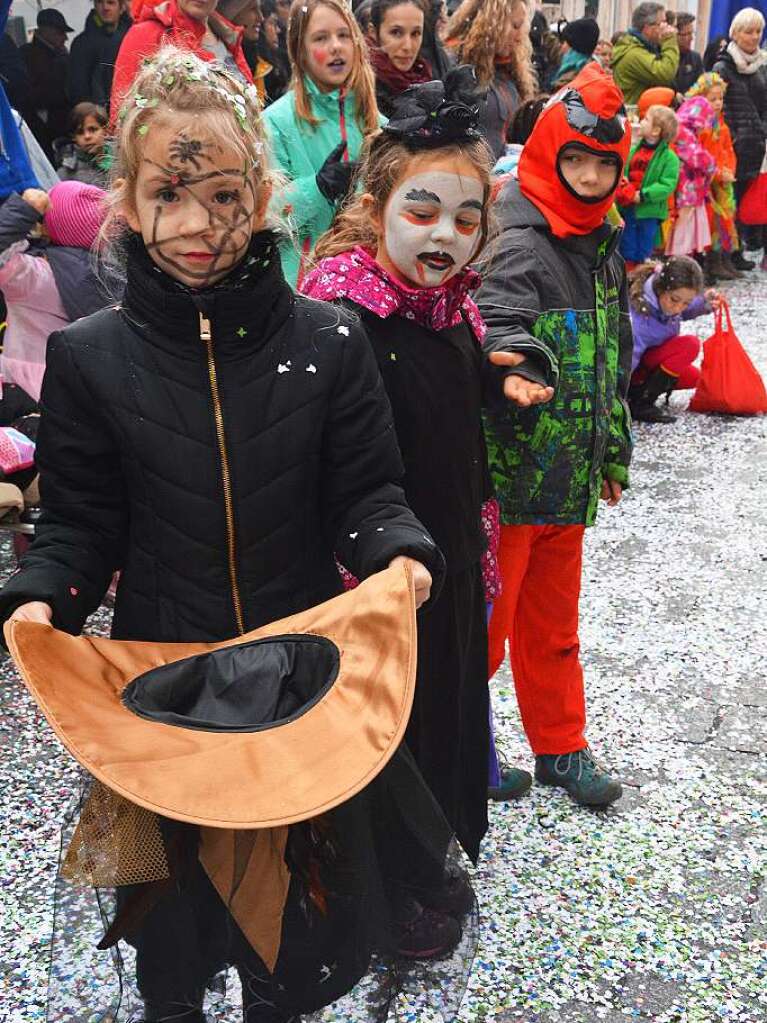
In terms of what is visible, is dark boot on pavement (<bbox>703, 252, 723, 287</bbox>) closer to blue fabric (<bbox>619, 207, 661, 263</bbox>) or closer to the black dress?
blue fabric (<bbox>619, 207, 661, 263</bbox>)

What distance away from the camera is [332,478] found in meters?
1.69

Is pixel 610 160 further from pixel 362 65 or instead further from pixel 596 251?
pixel 362 65

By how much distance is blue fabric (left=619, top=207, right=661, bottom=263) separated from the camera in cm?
753

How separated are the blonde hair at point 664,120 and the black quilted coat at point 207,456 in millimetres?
6372

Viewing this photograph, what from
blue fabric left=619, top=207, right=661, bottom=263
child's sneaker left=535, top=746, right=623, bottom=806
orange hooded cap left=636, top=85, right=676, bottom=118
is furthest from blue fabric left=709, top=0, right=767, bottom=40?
child's sneaker left=535, top=746, right=623, bottom=806

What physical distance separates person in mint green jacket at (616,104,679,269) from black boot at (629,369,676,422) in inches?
66.2

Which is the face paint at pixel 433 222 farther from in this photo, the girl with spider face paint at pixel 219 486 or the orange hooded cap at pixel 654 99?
the orange hooded cap at pixel 654 99

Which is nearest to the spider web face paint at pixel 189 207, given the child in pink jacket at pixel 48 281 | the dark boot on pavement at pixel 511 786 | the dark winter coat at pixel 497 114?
the dark boot on pavement at pixel 511 786

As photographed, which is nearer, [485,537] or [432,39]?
[485,537]

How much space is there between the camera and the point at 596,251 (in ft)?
8.01

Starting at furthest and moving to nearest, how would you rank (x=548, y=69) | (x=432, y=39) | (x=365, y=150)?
(x=548, y=69)
(x=432, y=39)
(x=365, y=150)

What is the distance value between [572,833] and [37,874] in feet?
4.02

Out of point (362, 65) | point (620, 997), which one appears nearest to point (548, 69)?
point (362, 65)

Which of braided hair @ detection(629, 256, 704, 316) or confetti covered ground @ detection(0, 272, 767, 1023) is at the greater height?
braided hair @ detection(629, 256, 704, 316)
